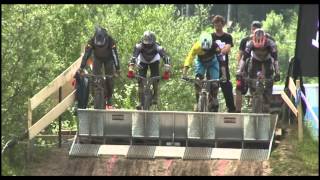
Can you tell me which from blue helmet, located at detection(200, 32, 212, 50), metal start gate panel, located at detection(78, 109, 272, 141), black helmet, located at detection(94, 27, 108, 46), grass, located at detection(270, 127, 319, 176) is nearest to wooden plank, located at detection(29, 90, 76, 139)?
metal start gate panel, located at detection(78, 109, 272, 141)

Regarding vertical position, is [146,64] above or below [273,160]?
above

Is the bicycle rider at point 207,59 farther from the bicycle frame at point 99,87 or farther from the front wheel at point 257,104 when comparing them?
the bicycle frame at point 99,87

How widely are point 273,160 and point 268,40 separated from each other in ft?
7.00

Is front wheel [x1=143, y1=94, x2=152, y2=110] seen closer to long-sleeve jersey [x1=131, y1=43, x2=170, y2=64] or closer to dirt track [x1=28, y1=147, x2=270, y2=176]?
long-sleeve jersey [x1=131, y1=43, x2=170, y2=64]

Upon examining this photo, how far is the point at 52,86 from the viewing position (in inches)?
514

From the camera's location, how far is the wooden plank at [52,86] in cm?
1233

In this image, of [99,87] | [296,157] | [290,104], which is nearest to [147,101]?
[99,87]

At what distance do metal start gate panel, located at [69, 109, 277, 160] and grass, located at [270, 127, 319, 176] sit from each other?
0.29m

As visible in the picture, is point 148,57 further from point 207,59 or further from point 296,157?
point 296,157

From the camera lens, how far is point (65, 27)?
2694 centimetres

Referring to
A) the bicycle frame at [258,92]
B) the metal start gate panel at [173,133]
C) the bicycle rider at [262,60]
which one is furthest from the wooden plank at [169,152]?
the bicycle rider at [262,60]

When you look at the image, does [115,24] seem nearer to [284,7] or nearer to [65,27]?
[65,27]
